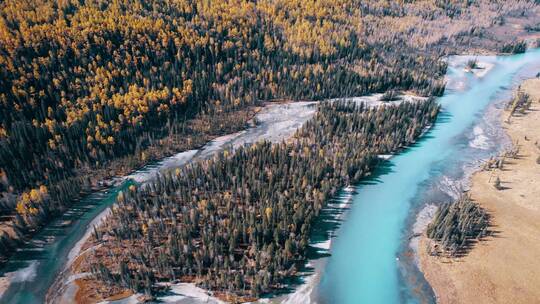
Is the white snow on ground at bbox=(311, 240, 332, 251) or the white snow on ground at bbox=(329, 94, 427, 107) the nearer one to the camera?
the white snow on ground at bbox=(311, 240, 332, 251)

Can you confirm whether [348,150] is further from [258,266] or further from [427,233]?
[258,266]

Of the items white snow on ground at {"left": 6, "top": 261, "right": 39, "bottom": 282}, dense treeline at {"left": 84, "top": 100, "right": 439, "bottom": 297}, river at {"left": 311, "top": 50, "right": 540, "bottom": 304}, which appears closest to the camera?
dense treeline at {"left": 84, "top": 100, "right": 439, "bottom": 297}

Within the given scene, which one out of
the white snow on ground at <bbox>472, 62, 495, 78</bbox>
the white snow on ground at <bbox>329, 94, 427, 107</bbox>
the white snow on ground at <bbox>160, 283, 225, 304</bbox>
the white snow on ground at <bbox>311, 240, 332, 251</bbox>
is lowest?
the white snow on ground at <bbox>160, 283, 225, 304</bbox>

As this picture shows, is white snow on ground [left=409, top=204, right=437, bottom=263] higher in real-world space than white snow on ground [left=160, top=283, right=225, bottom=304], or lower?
higher

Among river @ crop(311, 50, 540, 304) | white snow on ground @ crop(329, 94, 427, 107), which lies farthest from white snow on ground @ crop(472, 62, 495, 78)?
white snow on ground @ crop(329, 94, 427, 107)

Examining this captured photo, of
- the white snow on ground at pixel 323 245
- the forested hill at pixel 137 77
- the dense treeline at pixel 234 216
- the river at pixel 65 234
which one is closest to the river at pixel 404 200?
the white snow on ground at pixel 323 245

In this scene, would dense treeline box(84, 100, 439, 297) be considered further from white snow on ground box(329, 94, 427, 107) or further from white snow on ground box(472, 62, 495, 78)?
white snow on ground box(472, 62, 495, 78)
